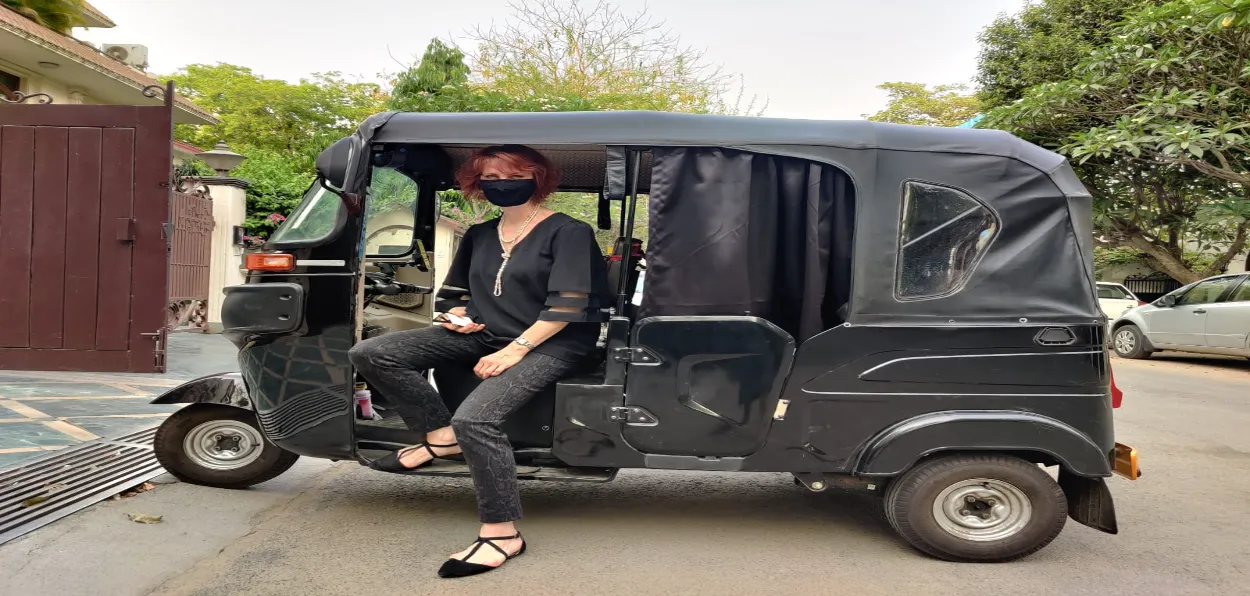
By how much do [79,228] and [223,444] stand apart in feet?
14.5

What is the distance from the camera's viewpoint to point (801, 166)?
3.67m

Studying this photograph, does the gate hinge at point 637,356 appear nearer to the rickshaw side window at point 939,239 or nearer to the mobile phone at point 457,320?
the mobile phone at point 457,320

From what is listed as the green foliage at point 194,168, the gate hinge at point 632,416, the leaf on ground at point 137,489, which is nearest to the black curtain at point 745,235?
the gate hinge at point 632,416

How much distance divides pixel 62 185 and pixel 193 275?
497cm

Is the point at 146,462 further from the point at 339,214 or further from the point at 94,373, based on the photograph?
the point at 94,373

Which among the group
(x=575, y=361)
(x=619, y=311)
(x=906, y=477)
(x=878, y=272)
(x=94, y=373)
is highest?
(x=878, y=272)

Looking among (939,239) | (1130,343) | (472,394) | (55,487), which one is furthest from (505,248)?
(1130,343)

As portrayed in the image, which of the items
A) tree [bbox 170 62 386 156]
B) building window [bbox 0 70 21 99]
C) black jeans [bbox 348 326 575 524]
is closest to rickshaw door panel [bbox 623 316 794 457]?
black jeans [bbox 348 326 575 524]

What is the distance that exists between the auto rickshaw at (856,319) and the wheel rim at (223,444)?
1.56 meters

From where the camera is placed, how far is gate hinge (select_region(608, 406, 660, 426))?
144 inches

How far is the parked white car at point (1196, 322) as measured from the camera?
40.8 ft

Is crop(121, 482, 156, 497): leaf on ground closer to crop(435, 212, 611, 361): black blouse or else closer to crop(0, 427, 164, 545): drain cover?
crop(0, 427, 164, 545): drain cover

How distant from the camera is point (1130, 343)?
48.3ft

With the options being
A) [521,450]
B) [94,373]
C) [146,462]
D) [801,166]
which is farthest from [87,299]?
[801,166]
